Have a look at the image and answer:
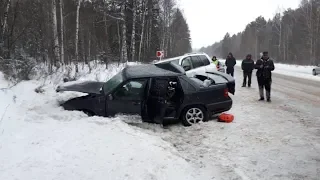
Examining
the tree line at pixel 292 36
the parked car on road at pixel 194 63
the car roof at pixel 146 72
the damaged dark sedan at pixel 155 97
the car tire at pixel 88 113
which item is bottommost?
the car tire at pixel 88 113

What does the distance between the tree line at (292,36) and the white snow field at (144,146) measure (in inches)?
1609

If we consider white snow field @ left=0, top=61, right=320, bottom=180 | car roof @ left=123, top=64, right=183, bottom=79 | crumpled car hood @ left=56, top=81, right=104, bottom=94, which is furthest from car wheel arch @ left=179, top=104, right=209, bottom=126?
crumpled car hood @ left=56, top=81, right=104, bottom=94

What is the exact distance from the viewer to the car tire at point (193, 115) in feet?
26.2

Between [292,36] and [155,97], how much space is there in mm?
73031

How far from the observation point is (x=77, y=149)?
5289 millimetres

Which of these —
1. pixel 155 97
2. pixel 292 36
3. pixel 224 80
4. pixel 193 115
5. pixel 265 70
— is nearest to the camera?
pixel 155 97

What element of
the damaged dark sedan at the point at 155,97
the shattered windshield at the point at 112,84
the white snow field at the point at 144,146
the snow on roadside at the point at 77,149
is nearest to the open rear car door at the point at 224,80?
the damaged dark sedan at the point at 155,97

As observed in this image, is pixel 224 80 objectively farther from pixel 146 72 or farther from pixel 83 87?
pixel 83 87

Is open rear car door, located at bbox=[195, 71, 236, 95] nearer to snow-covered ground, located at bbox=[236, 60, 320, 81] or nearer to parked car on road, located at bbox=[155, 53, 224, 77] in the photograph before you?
parked car on road, located at bbox=[155, 53, 224, 77]

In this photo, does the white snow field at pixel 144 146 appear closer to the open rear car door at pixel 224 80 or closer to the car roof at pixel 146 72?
the open rear car door at pixel 224 80

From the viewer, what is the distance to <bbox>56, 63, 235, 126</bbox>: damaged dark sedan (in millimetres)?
7652

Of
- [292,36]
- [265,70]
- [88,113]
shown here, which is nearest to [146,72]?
[88,113]

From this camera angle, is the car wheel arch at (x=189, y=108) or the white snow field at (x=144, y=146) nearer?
the white snow field at (x=144, y=146)

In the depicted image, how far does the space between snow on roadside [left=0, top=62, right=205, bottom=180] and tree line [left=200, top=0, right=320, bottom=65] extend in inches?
1688
